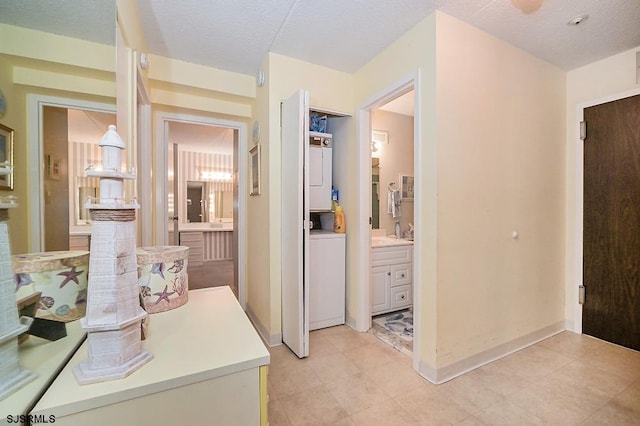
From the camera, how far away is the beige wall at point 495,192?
178 cm

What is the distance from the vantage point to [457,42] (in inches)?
70.6

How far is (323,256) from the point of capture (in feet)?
8.25

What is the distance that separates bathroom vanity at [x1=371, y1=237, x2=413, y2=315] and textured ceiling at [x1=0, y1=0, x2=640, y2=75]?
181 cm

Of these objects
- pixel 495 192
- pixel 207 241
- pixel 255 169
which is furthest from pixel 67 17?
pixel 207 241

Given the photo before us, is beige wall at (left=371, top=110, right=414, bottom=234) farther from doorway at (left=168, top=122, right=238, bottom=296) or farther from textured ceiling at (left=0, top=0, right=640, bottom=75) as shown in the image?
doorway at (left=168, top=122, right=238, bottom=296)

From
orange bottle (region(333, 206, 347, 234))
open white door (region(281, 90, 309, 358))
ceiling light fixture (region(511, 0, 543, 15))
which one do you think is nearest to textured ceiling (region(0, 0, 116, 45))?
open white door (region(281, 90, 309, 358))

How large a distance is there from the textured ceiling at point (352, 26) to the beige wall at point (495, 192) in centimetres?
15

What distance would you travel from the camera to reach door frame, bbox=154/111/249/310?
A: 8.74 ft

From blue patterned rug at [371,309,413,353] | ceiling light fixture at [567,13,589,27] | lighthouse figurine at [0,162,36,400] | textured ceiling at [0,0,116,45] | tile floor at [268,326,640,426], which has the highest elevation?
ceiling light fixture at [567,13,589,27]

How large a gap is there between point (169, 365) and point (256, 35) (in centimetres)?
217

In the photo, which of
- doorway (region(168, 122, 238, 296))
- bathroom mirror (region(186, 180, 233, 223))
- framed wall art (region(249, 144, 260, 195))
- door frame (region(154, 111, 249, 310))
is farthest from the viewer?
bathroom mirror (region(186, 180, 233, 223))

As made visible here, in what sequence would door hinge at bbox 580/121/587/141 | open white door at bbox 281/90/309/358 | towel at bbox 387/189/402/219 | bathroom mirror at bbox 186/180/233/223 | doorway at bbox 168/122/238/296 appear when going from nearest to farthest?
open white door at bbox 281/90/309/358 → door hinge at bbox 580/121/587/141 → towel at bbox 387/189/402/219 → doorway at bbox 168/122/238/296 → bathroom mirror at bbox 186/180/233/223

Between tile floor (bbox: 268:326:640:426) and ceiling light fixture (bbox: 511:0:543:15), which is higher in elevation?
→ ceiling light fixture (bbox: 511:0:543:15)

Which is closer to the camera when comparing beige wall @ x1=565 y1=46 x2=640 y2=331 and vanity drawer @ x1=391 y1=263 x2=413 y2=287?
beige wall @ x1=565 y1=46 x2=640 y2=331
